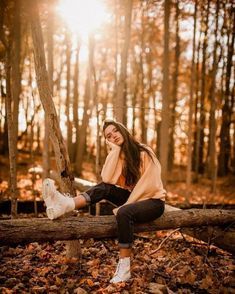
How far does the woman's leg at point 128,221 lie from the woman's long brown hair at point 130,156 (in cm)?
42

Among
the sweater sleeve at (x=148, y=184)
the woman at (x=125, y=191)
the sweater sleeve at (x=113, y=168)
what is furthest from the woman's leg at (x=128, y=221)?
the sweater sleeve at (x=113, y=168)

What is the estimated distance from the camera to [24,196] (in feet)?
31.6

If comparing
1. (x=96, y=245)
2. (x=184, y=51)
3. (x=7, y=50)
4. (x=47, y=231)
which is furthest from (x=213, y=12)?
(x=47, y=231)

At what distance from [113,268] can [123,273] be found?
1.64ft

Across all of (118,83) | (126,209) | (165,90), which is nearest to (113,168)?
(126,209)

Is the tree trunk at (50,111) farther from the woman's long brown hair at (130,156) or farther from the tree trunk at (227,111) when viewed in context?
the tree trunk at (227,111)

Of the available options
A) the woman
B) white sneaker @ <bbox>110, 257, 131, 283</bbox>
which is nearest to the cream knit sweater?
the woman

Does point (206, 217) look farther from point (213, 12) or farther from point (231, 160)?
point (231, 160)

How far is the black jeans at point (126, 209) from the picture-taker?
396 centimetres

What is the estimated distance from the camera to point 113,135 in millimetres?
4512

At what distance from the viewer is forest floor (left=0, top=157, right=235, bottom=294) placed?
379 centimetres

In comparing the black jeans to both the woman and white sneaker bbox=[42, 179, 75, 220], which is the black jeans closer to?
the woman

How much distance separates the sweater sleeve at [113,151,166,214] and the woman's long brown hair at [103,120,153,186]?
93 mm

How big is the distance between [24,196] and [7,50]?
17.4 feet
